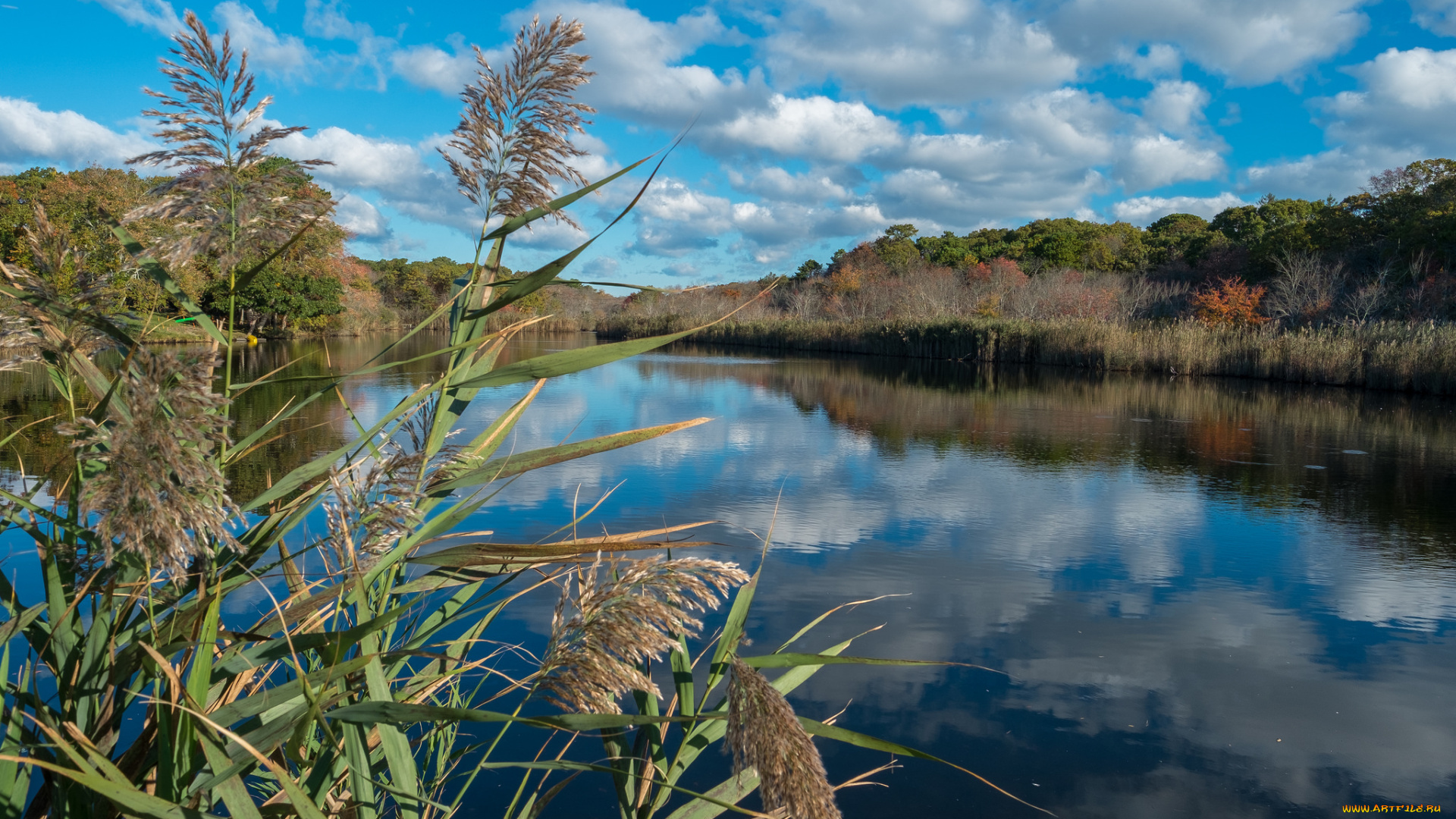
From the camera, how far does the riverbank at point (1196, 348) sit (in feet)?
54.6

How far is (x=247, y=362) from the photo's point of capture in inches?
763

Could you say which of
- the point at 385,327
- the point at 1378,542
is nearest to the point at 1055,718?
the point at 1378,542

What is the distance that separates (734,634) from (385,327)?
5228 cm

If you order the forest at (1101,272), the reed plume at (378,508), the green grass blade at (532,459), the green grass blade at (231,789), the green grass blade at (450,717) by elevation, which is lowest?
the green grass blade at (231,789)

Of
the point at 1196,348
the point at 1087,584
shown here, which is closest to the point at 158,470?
the point at 1087,584

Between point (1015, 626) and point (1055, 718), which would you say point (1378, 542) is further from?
point (1055, 718)

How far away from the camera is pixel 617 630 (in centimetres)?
113

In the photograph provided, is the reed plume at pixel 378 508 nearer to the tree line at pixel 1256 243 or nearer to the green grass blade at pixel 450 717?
the green grass blade at pixel 450 717

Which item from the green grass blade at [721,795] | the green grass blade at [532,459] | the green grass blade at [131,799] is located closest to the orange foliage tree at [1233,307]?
the green grass blade at [721,795]

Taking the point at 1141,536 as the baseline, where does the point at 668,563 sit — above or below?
above

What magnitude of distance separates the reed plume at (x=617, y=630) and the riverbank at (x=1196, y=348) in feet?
34.5

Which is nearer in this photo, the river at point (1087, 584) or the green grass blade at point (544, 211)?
the green grass blade at point (544, 211)

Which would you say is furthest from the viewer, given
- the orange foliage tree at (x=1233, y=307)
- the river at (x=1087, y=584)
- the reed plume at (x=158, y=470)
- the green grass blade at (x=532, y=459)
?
the orange foliage tree at (x=1233, y=307)

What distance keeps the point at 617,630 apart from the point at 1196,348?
2227 centimetres
